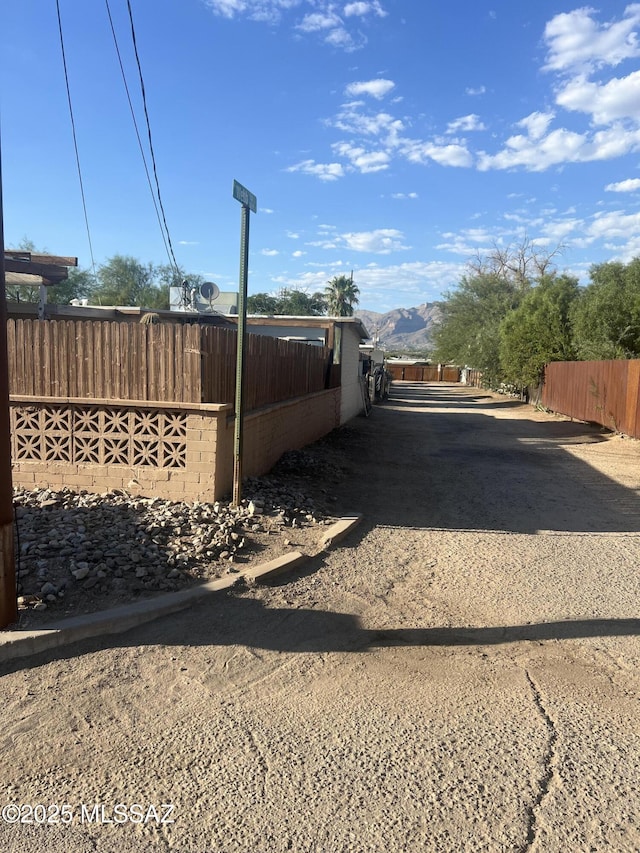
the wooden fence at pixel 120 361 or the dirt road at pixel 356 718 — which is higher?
the wooden fence at pixel 120 361

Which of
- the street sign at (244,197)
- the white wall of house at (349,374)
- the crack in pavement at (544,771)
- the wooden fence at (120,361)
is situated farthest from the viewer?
the white wall of house at (349,374)

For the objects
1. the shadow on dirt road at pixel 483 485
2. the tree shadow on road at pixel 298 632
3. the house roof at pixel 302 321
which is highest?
the house roof at pixel 302 321

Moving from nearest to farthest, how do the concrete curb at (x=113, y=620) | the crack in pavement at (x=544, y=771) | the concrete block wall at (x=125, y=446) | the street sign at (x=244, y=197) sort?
the crack in pavement at (x=544, y=771)
the concrete curb at (x=113, y=620)
the street sign at (x=244, y=197)
the concrete block wall at (x=125, y=446)

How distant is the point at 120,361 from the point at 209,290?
1189cm

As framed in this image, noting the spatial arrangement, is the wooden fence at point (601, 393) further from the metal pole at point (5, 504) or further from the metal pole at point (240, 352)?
the metal pole at point (5, 504)

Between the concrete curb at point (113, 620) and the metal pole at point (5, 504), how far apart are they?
0.59ft

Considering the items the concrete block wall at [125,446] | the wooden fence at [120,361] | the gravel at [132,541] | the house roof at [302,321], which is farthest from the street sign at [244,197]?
the house roof at [302,321]

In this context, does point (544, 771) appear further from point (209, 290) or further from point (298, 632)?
point (209, 290)

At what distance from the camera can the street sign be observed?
19.0 ft

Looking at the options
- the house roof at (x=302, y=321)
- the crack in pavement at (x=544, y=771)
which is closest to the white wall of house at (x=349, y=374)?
the house roof at (x=302, y=321)

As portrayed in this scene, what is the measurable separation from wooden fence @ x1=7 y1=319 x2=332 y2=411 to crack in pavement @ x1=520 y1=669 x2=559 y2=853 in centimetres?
444

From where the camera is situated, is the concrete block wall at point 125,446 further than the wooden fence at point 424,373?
No

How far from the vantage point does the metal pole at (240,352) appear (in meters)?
6.16

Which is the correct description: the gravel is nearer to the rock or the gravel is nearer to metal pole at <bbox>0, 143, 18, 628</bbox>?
the rock
